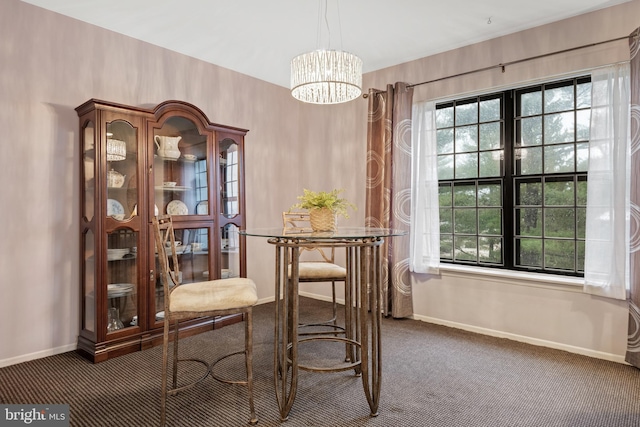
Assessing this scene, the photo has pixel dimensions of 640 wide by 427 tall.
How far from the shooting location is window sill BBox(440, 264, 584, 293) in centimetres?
286

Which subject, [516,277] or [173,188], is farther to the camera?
[173,188]

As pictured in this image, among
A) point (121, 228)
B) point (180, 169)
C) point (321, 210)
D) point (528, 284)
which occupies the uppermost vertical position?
point (180, 169)

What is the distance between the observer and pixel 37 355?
2.74 meters

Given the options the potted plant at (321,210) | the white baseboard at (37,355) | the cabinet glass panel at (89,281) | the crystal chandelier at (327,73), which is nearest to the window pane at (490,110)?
the crystal chandelier at (327,73)

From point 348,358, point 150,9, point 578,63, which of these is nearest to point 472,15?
point 578,63

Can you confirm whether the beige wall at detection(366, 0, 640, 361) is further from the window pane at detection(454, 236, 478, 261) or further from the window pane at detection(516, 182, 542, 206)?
the window pane at detection(516, 182, 542, 206)

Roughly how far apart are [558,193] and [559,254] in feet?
1.64

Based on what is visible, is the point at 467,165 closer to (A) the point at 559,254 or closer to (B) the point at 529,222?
(B) the point at 529,222

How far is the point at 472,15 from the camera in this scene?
291 centimetres

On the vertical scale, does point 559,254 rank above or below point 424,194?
below

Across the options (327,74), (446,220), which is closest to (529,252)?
(446,220)

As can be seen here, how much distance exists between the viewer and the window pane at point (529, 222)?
315 cm

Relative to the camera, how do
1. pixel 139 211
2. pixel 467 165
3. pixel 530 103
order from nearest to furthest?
pixel 139 211, pixel 530 103, pixel 467 165

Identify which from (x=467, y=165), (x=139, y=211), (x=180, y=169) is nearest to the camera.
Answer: (x=139, y=211)
